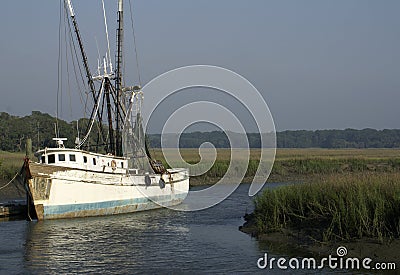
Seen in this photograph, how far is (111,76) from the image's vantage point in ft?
125

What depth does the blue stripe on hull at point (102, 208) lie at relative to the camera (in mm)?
30094

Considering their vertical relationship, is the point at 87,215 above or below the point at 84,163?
below

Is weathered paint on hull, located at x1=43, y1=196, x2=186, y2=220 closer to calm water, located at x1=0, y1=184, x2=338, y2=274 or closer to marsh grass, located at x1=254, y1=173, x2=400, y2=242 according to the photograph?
calm water, located at x1=0, y1=184, x2=338, y2=274

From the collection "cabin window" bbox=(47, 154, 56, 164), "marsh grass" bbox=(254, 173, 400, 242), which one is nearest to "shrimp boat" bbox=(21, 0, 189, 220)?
"cabin window" bbox=(47, 154, 56, 164)

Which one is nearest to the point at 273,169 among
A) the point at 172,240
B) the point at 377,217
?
the point at 172,240

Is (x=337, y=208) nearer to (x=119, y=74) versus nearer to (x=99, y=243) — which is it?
(x=99, y=243)

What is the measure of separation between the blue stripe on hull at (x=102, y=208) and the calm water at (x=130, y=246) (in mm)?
630

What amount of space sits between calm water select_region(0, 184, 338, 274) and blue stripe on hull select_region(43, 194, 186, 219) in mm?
630

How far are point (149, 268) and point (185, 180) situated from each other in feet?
76.3

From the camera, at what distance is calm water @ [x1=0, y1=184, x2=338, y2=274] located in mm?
18844

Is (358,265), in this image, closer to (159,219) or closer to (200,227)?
(200,227)

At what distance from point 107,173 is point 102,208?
2.08m

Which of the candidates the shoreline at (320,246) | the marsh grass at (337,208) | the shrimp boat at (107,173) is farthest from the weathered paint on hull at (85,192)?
the shoreline at (320,246)

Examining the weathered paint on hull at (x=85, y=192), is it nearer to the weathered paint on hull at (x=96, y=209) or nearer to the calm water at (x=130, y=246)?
the weathered paint on hull at (x=96, y=209)
